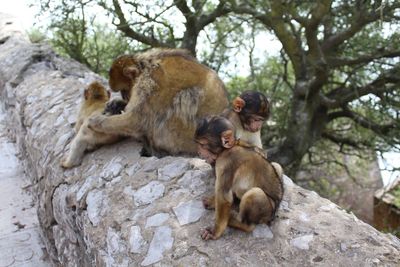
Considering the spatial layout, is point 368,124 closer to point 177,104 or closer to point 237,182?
point 177,104

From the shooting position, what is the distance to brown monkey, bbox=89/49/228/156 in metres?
4.30

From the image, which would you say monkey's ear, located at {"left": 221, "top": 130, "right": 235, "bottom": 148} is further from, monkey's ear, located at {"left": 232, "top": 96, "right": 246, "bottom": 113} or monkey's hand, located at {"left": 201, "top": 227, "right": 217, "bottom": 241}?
monkey's ear, located at {"left": 232, "top": 96, "right": 246, "bottom": 113}

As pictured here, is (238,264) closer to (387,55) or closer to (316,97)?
(387,55)

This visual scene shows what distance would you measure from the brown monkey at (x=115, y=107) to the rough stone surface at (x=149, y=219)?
30 centimetres

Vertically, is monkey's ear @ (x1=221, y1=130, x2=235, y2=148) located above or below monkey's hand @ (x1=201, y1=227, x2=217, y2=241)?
above

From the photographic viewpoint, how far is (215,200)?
3021mm

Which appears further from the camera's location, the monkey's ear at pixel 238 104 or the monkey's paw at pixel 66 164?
the monkey's paw at pixel 66 164

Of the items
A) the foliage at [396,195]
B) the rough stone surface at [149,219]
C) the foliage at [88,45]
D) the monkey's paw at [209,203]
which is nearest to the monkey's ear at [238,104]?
the rough stone surface at [149,219]

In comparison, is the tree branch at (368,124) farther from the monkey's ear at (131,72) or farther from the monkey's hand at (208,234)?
the monkey's hand at (208,234)

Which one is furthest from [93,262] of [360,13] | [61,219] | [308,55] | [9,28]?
[9,28]

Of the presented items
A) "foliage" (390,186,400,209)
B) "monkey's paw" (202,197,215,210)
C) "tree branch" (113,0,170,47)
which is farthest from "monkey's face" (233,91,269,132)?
"foliage" (390,186,400,209)

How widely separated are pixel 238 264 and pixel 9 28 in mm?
8265

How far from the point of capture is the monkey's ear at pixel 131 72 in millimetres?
4359

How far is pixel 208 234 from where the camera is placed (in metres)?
2.92
